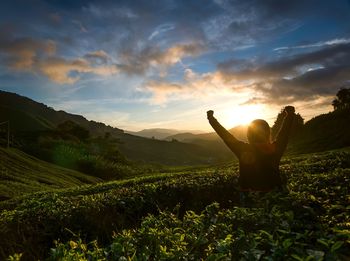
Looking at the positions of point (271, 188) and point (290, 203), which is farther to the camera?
point (271, 188)

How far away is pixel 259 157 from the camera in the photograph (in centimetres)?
699

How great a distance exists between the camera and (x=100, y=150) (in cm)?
6200

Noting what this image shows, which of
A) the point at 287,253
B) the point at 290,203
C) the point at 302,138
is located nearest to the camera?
the point at 287,253

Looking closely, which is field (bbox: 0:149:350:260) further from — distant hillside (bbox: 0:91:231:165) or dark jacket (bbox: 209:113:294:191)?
distant hillside (bbox: 0:91:231:165)

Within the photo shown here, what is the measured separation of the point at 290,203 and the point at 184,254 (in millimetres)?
2678

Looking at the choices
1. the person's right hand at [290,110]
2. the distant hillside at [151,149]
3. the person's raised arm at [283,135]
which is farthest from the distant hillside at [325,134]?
the distant hillside at [151,149]

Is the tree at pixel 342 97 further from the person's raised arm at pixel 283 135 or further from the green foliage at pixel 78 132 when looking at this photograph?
the person's raised arm at pixel 283 135

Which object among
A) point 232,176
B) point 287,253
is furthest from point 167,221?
point 232,176

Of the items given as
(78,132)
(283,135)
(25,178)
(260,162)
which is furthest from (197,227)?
(78,132)

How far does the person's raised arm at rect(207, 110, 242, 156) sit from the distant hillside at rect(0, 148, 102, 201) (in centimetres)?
1623

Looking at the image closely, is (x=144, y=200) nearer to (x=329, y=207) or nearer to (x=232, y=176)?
(x=232, y=176)

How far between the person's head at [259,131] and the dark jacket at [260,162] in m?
0.11

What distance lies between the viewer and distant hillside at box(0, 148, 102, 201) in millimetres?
23034

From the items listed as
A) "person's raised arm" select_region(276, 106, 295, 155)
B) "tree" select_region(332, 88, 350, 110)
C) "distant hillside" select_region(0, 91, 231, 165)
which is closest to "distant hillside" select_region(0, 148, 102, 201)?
"person's raised arm" select_region(276, 106, 295, 155)
